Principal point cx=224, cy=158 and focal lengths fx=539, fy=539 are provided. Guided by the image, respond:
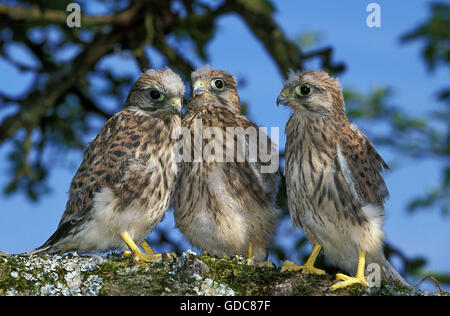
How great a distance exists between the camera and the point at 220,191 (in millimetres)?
4676

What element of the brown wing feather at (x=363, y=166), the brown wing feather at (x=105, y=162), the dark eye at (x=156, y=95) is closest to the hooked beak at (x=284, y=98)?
the brown wing feather at (x=363, y=166)

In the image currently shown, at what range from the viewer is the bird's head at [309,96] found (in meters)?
4.62

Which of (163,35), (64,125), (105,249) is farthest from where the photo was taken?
(64,125)

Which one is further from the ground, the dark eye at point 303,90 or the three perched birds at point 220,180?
the dark eye at point 303,90

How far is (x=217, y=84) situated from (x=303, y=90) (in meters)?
0.94

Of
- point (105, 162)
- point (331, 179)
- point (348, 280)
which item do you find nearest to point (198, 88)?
point (105, 162)

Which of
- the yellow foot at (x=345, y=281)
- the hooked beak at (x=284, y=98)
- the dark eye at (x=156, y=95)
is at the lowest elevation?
the yellow foot at (x=345, y=281)

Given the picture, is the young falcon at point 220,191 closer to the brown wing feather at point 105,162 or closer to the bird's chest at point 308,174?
the bird's chest at point 308,174

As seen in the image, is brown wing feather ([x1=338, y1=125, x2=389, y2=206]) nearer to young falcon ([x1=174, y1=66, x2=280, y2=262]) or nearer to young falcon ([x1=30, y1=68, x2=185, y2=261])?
young falcon ([x1=174, y1=66, x2=280, y2=262])

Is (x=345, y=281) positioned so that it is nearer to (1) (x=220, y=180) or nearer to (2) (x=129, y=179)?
(1) (x=220, y=180)

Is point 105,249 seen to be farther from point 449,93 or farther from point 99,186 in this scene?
point 449,93
